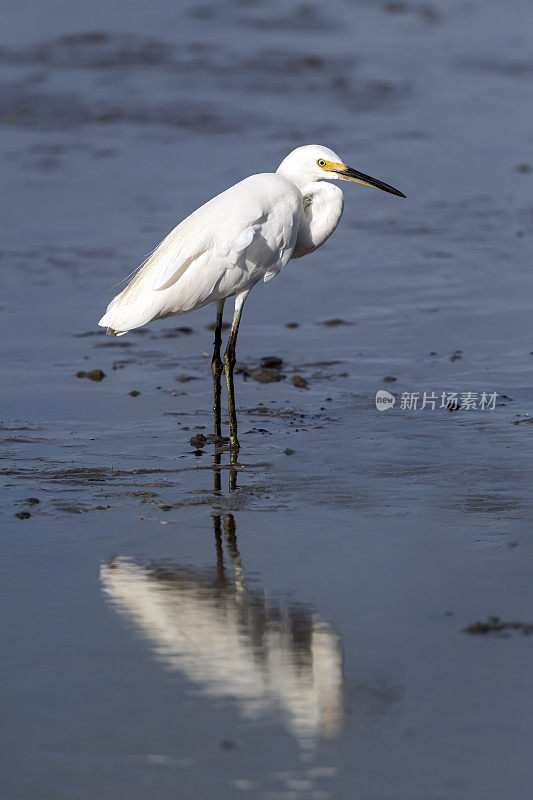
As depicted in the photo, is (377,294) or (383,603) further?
(377,294)

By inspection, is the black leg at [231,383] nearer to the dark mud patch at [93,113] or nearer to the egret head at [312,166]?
the egret head at [312,166]

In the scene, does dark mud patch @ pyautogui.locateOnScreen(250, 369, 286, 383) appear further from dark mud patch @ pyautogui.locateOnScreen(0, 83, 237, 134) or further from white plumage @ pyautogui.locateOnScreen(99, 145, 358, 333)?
dark mud patch @ pyautogui.locateOnScreen(0, 83, 237, 134)

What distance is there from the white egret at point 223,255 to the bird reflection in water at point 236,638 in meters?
1.78

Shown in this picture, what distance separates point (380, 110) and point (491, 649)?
14.2m

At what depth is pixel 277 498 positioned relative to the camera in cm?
577

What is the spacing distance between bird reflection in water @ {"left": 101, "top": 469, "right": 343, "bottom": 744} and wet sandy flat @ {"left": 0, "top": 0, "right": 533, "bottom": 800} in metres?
0.01

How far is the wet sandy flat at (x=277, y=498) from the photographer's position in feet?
12.0

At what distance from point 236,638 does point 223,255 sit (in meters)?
2.78

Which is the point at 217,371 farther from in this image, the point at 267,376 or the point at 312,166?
the point at 312,166

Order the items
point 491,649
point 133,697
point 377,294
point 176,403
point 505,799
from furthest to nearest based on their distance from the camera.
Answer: point 377,294
point 176,403
point 491,649
point 133,697
point 505,799

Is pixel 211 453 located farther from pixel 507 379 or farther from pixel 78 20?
pixel 78 20

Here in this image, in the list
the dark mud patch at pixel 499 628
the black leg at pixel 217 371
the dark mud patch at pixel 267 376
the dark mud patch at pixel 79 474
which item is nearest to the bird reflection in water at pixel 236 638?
the dark mud patch at pixel 499 628

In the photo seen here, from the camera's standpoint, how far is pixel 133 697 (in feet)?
12.9

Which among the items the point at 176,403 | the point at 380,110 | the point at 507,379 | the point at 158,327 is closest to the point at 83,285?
the point at 158,327
